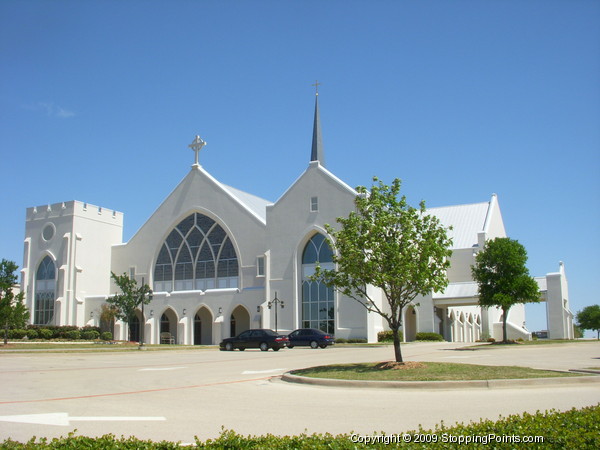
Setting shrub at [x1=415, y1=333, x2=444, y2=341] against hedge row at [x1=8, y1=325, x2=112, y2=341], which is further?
hedge row at [x1=8, y1=325, x2=112, y2=341]

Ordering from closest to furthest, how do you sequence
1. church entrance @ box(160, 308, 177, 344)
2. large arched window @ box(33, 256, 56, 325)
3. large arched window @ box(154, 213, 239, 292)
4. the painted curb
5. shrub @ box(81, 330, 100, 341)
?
1. the painted curb
2. large arched window @ box(154, 213, 239, 292)
3. shrub @ box(81, 330, 100, 341)
4. church entrance @ box(160, 308, 177, 344)
5. large arched window @ box(33, 256, 56, 325)

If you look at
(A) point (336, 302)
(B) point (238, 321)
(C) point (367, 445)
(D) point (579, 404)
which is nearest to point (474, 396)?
(D) point (579, 404)

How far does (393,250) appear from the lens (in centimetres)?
1812

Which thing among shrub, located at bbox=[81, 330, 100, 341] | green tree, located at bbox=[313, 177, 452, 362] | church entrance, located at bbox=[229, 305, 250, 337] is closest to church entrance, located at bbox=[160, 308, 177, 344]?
church entrance, located at bbox=[229, 305, 250, 337]

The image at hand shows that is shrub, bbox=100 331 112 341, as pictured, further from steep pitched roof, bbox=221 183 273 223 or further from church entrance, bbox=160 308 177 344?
steep pitched roof, bbox=221 183 273 223

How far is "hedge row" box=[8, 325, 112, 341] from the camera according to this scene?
5344 cm

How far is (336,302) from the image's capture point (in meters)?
A: 46.8

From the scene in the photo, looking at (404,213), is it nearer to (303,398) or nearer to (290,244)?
(303,398)

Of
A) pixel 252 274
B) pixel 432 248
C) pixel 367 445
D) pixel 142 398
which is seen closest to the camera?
pixel 367 445

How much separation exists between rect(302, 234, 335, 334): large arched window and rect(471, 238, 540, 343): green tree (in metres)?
13.0

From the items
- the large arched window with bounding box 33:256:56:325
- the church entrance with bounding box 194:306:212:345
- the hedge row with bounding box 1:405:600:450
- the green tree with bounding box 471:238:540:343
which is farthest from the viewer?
the large arched window with bounding box 33:256:56:325

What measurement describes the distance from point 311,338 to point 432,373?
24556 mm

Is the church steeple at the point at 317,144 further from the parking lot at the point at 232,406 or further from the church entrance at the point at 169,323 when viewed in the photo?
the parking lot at the point at 232,406

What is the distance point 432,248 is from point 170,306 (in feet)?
130
